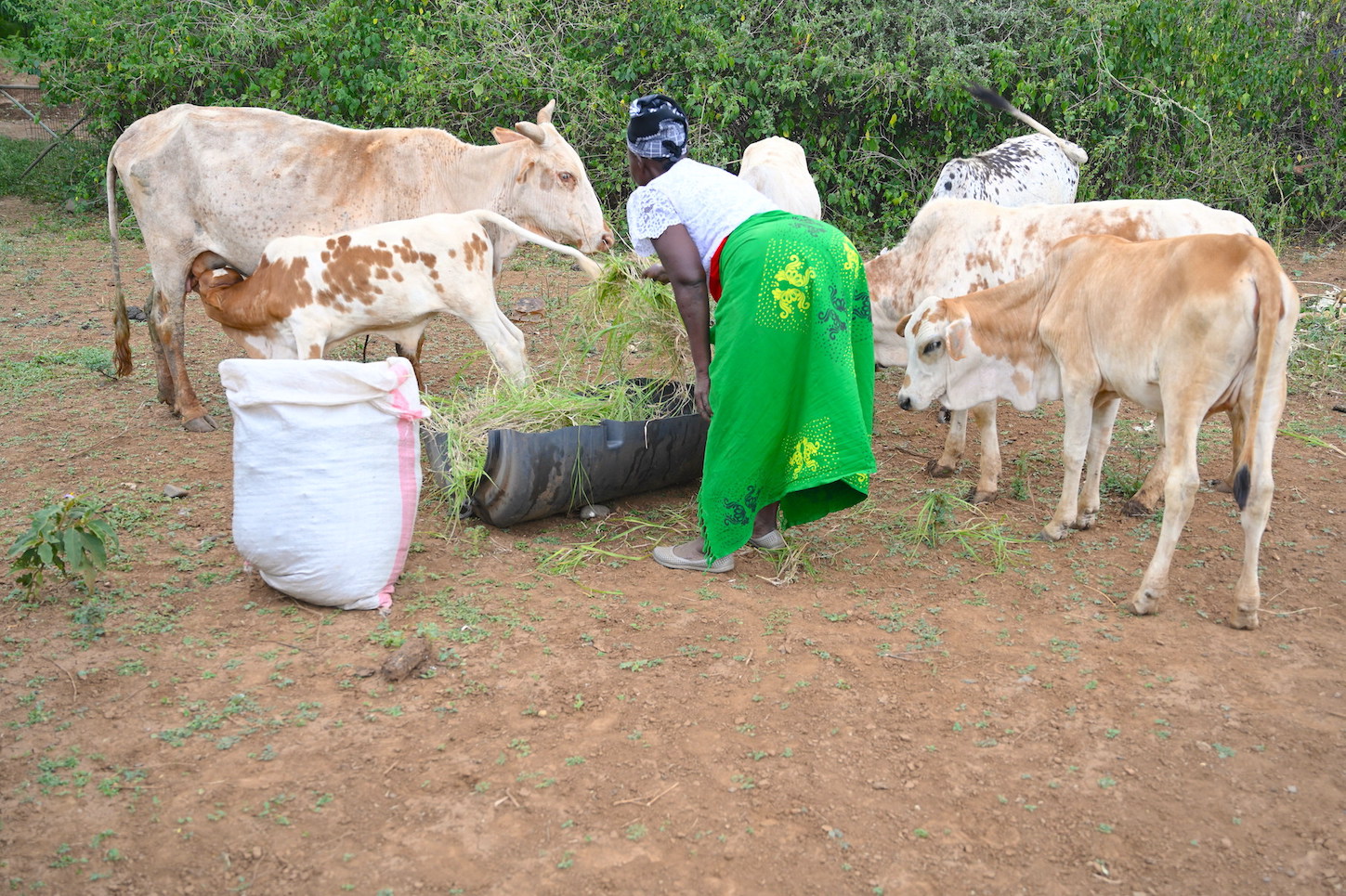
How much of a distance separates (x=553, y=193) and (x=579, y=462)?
238 cm

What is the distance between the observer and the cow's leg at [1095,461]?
15.5 feet

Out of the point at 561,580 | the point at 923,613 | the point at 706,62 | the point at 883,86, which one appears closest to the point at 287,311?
the point at 561,580

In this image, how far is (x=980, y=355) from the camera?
4.85m

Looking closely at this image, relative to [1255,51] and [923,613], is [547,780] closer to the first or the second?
[923,613]

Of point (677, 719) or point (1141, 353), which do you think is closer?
point (677, 719)

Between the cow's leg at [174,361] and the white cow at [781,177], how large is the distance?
10.8 feet

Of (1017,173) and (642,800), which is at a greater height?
(1017,173)

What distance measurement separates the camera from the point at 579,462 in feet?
14.4

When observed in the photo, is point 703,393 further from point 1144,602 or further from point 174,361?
point 174,361

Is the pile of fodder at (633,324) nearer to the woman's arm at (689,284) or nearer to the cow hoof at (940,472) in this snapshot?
the woman's arm at (689,284)

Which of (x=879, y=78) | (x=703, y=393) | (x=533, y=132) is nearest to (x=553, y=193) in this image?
(x=533, y=132)

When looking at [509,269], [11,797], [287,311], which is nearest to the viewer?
[11,797]

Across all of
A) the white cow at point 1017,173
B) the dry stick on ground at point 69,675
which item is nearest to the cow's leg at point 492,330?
the dry stick on ground at point 69,675

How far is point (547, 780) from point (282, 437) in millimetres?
1461
